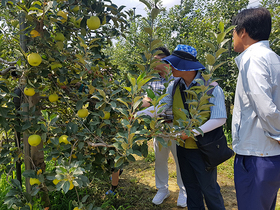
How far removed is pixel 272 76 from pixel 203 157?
2.60 ft

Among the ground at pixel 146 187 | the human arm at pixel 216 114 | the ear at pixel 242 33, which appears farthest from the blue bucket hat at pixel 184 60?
the ground at pixel 146 187

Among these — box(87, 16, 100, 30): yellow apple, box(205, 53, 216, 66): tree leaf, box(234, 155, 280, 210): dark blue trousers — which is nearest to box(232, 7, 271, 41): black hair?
box(205, 53, 216, 66): tree leaf

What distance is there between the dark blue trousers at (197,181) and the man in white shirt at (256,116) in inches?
13.6

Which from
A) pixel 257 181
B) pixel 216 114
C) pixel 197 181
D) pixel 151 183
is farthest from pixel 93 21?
pixel 151 183

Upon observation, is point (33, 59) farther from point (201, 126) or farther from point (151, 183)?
point (151, 183)

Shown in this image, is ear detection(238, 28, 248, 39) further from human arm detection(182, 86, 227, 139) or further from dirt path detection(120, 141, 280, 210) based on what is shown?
dirt path detection(120, 141, 280, 210)

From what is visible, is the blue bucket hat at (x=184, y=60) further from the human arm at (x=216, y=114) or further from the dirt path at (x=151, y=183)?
the dirt path at (x=151, y=183)

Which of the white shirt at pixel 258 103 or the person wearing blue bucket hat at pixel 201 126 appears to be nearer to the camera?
the white shirt at pixel 258 103

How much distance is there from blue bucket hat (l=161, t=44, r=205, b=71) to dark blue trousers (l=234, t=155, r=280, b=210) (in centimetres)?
71

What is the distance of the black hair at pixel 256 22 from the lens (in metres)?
1.26

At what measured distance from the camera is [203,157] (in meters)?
1.69

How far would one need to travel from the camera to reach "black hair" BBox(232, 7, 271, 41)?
4.14 ft

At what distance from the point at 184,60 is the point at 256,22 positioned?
54 cm

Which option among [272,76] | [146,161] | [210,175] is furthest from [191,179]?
[146,161]
